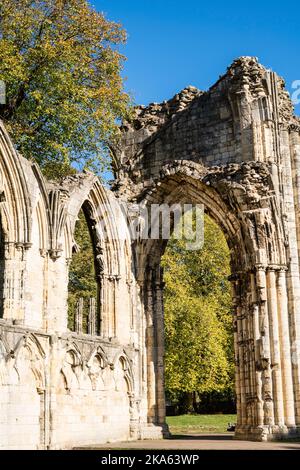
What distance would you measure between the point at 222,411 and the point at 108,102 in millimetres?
15285

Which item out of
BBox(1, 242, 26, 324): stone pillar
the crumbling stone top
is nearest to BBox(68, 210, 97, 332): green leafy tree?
the crumbling stone top

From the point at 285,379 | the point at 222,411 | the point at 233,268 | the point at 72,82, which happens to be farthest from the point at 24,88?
the point at 222,411

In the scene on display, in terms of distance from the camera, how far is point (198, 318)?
81.8ft

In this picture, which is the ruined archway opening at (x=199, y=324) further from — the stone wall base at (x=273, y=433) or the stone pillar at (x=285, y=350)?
the stone wall base at (x=273, y=433)

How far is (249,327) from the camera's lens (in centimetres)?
1495

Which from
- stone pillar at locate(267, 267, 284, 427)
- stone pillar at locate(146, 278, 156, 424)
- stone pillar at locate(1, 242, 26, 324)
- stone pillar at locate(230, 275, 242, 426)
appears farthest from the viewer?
stone pillar at locate(146, 278, 156, 424)

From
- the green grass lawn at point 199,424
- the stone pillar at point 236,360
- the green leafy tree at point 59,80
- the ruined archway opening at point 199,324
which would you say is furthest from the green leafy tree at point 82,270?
the stone pillar at point 236,360

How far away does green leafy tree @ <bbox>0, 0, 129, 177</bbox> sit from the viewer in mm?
18516

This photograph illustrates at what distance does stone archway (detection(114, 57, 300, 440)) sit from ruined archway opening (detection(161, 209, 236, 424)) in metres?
6.21

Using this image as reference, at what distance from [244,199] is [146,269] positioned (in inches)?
123

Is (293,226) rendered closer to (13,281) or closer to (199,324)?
(13,281)

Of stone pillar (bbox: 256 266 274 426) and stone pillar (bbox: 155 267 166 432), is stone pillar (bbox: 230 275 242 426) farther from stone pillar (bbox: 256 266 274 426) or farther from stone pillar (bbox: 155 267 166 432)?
stone pillar (bbox: 155 267 166 432)

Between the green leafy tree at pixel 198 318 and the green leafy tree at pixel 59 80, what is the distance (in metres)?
7.49

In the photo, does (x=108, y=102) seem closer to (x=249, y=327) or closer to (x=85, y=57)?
(x=85, y=57)
